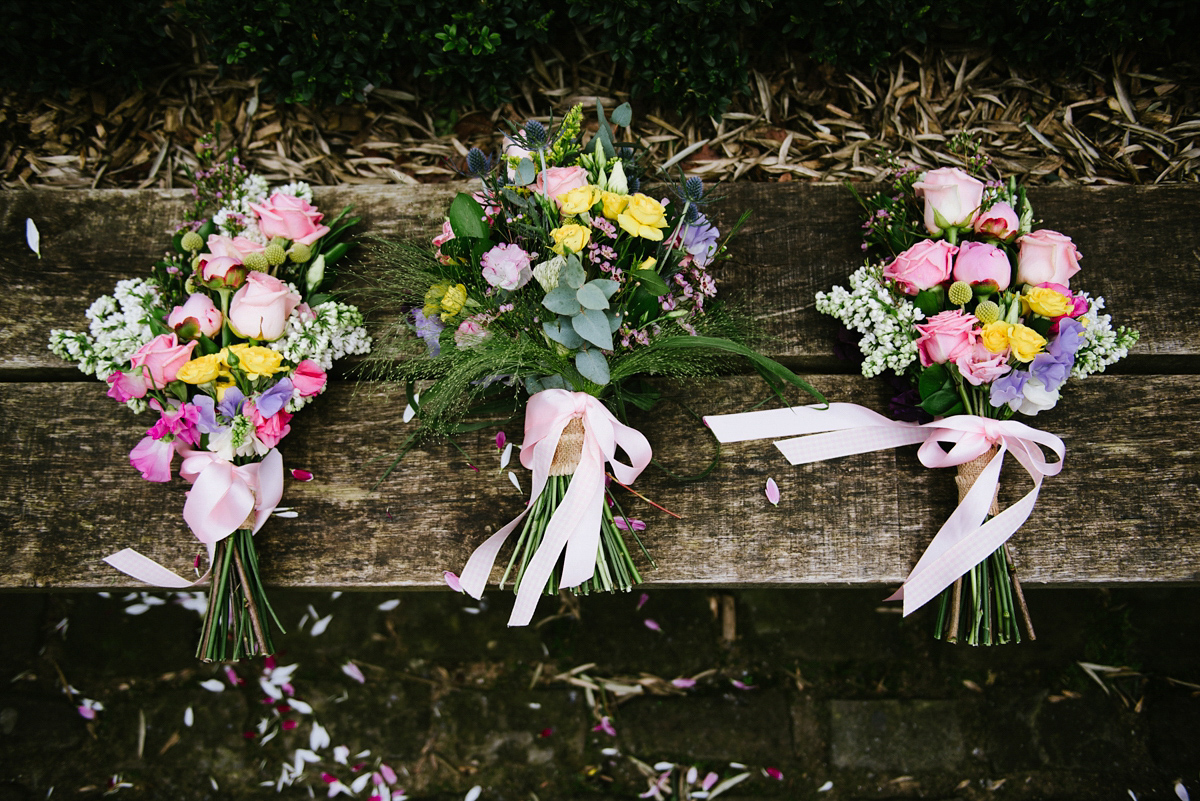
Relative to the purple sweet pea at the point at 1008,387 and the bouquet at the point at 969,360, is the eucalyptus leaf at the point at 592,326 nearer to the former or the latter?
the bouquet at the point at 969,360

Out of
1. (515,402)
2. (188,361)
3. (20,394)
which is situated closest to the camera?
(188,361)

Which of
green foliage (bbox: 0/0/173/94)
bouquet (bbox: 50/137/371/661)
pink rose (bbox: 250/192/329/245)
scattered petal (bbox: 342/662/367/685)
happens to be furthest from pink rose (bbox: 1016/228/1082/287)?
green foliage (bbox: 0/0/173/94)

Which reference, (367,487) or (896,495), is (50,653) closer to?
(367,487)

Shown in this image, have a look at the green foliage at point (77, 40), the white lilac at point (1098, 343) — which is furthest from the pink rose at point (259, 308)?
the white lilac at point (1098, 343)

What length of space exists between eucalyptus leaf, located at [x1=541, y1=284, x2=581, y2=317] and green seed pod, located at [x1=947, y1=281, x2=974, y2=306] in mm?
836

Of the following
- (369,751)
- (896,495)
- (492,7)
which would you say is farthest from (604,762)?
(492,7)

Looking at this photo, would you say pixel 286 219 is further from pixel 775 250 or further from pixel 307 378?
pixel 775 250

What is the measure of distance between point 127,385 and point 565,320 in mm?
1028

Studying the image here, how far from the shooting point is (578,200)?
1238mm

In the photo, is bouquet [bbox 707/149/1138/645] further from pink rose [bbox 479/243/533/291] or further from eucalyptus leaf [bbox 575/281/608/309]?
pink rose [bbox 479/243/533/291]

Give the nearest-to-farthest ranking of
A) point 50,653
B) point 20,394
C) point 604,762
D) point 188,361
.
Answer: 1. point 188,361
2. point 20,394
3. point 604,762
4. point 50,653

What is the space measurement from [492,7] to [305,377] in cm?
108

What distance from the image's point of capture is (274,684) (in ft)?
7.06

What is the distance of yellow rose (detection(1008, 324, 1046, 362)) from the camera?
137cm
